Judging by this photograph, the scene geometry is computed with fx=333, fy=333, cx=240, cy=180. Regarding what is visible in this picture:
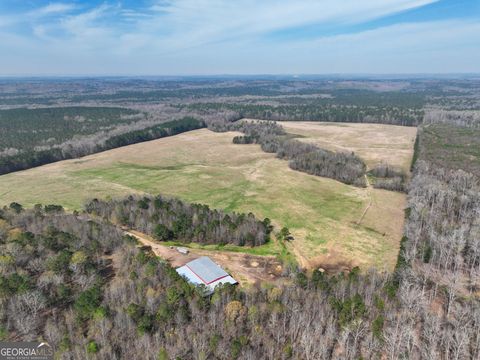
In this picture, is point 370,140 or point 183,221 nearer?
point 183,221

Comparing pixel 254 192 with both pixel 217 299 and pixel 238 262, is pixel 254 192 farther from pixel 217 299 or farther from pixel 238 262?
pixel 217 299

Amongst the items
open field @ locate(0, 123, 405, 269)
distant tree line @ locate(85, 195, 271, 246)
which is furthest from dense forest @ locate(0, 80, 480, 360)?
open field @ locate(0, 123, 405, 269)

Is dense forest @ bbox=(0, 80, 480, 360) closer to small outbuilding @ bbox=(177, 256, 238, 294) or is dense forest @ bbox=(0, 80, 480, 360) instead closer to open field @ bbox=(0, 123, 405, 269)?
small outbuilding @ bbox=(177, 256, 238, 294)

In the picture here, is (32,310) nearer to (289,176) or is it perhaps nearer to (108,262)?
(108,262)

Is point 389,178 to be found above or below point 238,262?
above

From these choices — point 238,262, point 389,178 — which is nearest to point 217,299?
point 238,262

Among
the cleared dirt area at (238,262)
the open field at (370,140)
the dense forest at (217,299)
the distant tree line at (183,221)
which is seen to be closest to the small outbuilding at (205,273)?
the cleared dirt area at (238,262)

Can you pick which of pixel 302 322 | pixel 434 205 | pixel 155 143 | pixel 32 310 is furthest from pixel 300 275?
pixel 155 143
